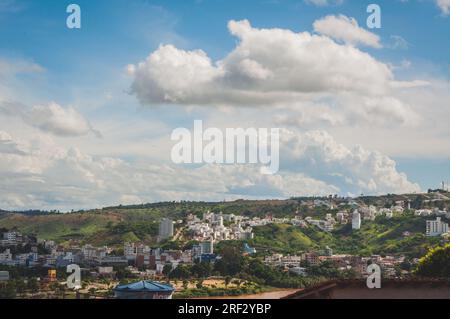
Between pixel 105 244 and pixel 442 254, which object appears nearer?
pixel 442 254

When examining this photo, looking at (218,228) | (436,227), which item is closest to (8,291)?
(436,227)

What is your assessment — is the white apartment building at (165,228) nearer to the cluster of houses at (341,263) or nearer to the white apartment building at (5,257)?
the cluster of houses at (341,263)

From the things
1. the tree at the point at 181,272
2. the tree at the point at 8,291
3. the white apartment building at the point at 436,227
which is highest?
the white apartment building at the point at 436,227

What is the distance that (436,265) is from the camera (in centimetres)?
1700

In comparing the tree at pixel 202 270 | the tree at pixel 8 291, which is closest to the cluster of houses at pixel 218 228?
the tree at pixel 202 270

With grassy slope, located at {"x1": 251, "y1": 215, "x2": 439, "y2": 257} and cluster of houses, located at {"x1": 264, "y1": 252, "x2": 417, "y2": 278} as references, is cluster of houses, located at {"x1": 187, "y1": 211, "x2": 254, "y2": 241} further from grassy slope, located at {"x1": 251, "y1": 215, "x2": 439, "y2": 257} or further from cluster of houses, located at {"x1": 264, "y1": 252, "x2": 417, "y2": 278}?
cluster of houses, located at {"x1": 264, "y1": 252, "x2": 417, "y2": 278}

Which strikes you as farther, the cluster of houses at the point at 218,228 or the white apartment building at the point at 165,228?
the cluster of houses at the point at 218,228

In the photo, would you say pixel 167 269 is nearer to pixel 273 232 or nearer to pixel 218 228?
pixel 273 232

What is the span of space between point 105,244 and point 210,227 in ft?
36.2

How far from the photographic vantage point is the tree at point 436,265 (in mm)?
16562
